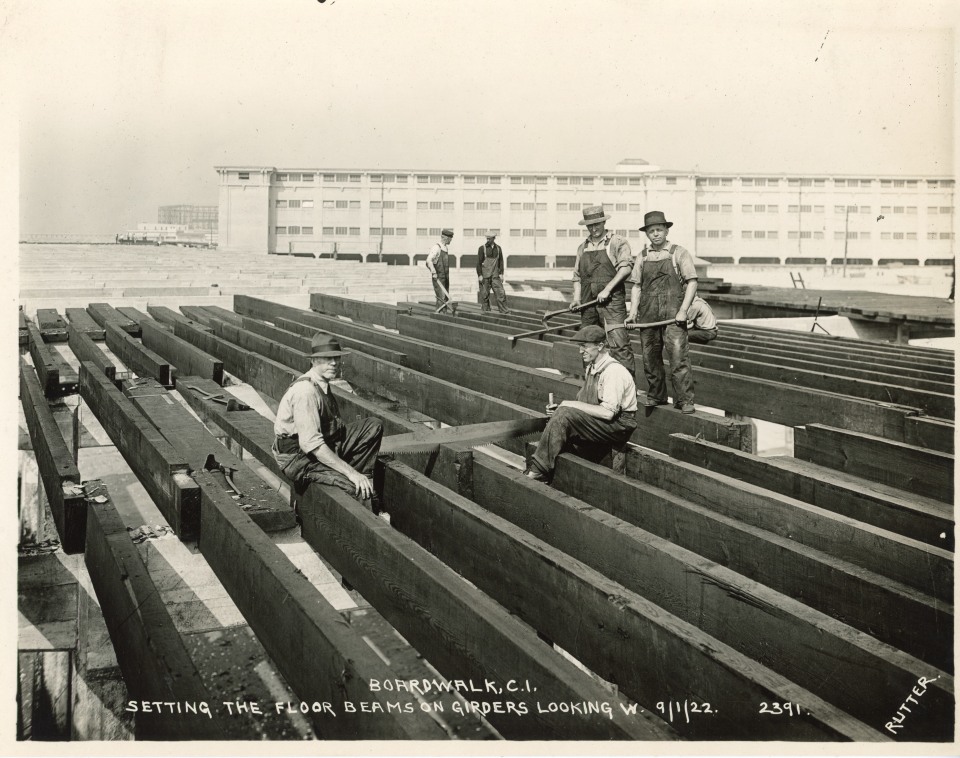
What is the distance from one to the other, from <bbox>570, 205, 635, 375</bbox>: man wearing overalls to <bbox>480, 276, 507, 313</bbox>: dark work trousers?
19.1ft

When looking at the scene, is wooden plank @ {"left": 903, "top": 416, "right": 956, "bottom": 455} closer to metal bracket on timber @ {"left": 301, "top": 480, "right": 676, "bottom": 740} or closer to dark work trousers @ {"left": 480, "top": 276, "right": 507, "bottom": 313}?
metal bracket on timber @ {"left": 301, "top": 480, "right": 676, "bottom": 740}

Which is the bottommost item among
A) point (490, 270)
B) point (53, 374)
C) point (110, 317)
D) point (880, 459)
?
point (880, 459)

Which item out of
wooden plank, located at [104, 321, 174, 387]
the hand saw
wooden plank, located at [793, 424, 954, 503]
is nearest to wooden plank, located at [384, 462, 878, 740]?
Result: the hand saw

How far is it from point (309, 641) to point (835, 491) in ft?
10.4

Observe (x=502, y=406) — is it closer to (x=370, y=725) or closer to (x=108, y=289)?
(x=370, y=725)

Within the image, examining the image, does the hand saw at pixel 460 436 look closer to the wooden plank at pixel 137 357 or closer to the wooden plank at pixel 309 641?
the wooden plank at pixel 309 641

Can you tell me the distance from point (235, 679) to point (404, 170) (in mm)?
53081

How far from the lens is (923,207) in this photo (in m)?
53.3

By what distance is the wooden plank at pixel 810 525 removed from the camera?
368 cm

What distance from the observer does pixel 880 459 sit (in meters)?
5.38

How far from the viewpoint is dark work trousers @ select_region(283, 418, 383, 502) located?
463 cm

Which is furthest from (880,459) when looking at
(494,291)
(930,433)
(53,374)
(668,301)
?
(494,291)

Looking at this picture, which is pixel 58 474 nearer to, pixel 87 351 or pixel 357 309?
pixel 87 351

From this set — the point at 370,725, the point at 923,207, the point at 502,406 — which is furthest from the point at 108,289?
the point at 923,207
